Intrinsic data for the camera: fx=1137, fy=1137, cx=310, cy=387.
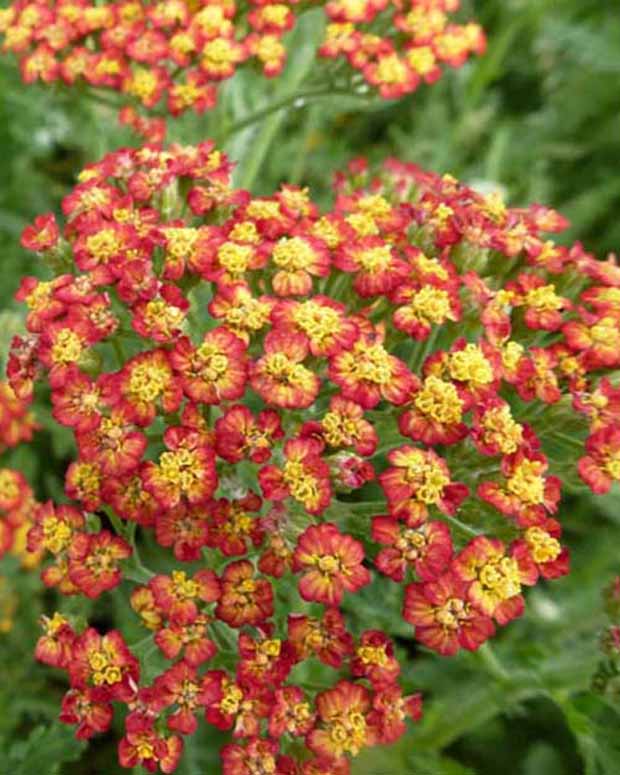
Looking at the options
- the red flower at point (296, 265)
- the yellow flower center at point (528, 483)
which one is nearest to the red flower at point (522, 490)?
the yellow flower center at point (528, 483)

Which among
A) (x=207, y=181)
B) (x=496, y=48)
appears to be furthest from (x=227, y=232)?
(x=496, y=48)

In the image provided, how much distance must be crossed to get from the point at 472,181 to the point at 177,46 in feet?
6.65

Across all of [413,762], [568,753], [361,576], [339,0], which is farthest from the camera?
[568,753]

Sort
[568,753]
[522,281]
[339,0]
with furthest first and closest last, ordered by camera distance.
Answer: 1. [568,753]
2. [339,0]
3. [522,281]

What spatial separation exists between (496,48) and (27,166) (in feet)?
6.99

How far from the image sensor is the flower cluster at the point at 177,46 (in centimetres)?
342

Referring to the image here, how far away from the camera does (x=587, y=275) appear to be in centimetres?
291

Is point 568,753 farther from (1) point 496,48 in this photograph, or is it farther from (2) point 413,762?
(1) point 496,48

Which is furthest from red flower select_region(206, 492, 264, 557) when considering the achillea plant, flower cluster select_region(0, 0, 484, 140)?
flower cluster select_region(0, 0, 484, 140)

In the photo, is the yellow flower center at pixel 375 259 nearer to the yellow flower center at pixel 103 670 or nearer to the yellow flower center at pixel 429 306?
the yellow flower center at pixel 429 306

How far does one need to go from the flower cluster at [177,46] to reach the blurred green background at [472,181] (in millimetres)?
242

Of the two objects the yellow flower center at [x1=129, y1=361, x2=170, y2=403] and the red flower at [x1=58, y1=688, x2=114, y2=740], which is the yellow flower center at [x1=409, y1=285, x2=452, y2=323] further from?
the red flower at [x1=58, y1=688, x2=114, y2=740]

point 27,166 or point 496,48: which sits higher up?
point 496,48

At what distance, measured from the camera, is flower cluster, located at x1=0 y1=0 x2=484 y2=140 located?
3424mm
